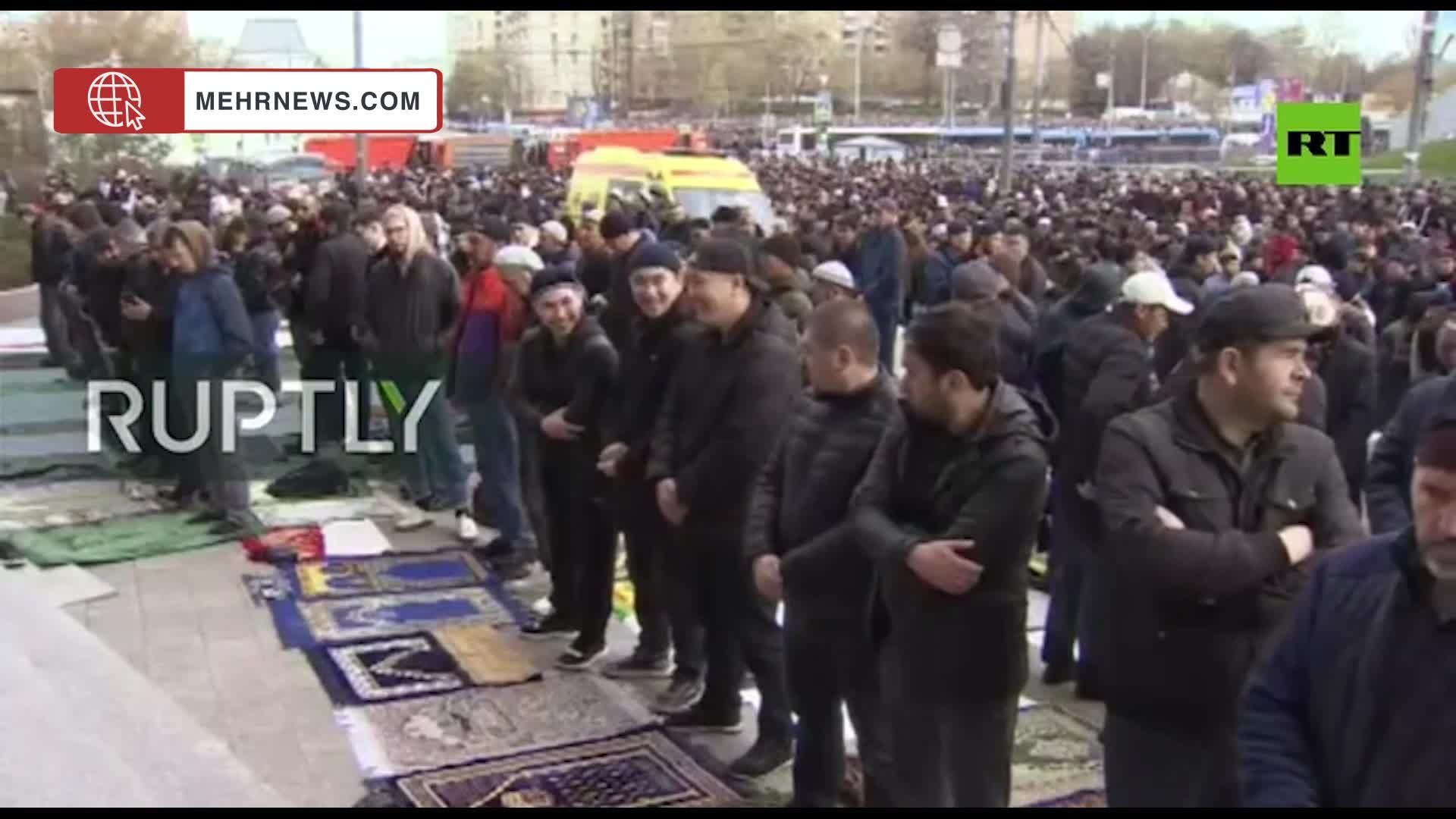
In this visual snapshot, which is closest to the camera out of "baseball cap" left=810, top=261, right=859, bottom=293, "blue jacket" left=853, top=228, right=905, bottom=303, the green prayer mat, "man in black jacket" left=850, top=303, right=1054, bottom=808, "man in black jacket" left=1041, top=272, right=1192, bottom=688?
"man in black jacket" left=850, top=303, right=1054, bottom=808

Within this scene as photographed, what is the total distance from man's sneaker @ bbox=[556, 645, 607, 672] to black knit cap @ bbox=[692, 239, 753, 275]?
6.67 ft

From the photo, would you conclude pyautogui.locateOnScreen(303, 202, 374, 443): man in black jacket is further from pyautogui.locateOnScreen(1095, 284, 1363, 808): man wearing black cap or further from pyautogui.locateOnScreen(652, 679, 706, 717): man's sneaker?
pyautogui.locateOnScreen(1095, 284, 1363, 808): man wearing black cap

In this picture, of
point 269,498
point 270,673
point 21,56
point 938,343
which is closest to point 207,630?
point 270,673

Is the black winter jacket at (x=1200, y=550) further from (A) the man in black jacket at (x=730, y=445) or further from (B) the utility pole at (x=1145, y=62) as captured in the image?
(B) the utility pole at (x=1145, y=62)

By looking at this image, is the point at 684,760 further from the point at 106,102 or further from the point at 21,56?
the point at 21,56

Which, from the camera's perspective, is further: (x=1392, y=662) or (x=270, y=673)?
(x=270, y=673)

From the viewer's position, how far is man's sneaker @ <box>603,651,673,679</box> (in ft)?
20.1

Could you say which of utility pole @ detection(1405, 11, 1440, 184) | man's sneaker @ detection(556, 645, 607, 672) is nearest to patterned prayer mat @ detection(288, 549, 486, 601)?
man's sneaker @ detection(556, 645, 607, 672)

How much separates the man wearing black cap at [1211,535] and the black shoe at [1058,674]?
9.16ft

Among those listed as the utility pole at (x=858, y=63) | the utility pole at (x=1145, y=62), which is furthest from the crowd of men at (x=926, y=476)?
the utility pole at (x=1145, y=62)

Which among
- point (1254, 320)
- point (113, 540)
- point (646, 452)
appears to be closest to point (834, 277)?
point (646, 452)

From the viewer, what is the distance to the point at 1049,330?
6.48 m
